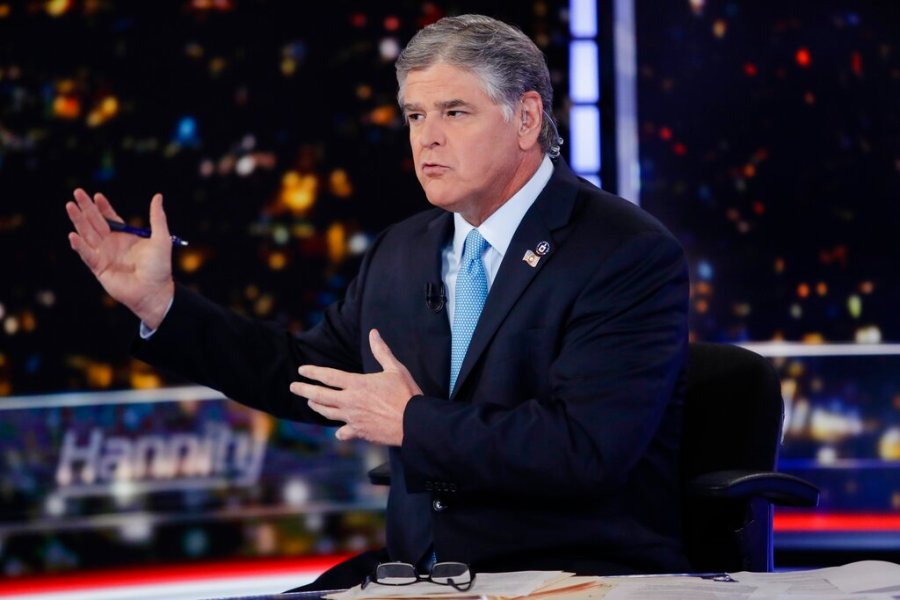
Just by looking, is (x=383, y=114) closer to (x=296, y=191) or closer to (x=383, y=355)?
(x=296, y=191)

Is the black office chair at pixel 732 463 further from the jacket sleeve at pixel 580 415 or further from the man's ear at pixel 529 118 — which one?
the man's ear at pixel 529 118

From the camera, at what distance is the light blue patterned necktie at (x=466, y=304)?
189 centimetres

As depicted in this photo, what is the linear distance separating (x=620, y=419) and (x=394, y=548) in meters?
0.49

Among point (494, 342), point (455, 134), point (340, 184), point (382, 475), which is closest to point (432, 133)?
point (455, 134)

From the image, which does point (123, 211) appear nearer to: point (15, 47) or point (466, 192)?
point (15, 47)

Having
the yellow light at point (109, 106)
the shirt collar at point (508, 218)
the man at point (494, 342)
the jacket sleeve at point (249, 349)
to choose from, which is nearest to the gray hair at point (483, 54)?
the man at point (494, 342)

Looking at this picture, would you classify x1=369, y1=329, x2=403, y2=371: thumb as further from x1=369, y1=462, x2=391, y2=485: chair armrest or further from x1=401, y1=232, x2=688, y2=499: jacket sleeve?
x1=369, y1=462, x2=391, y2=485: chair armrest

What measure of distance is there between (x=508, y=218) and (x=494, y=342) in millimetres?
238

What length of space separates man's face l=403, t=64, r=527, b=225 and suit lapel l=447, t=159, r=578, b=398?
0.32 feet

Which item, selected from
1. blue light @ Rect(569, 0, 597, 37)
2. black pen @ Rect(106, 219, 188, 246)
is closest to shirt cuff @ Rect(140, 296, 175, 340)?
black pen @ Rect(106, 219, 188, 246)

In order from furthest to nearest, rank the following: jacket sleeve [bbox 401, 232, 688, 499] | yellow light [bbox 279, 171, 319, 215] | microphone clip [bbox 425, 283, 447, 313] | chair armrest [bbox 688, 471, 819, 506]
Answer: yellow light [bbox 279, 171, 319, 215] → microphone clip [bbox 425, 283, 447, 313] → chair armrest [bbox 688, 471, 819, 506] → jacket sleeve [bbox 401, 232, 688, 499]

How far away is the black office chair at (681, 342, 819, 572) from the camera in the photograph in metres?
1.87

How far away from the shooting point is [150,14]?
3836 mm

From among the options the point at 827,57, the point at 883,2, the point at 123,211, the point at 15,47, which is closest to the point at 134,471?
the point at 123,211
